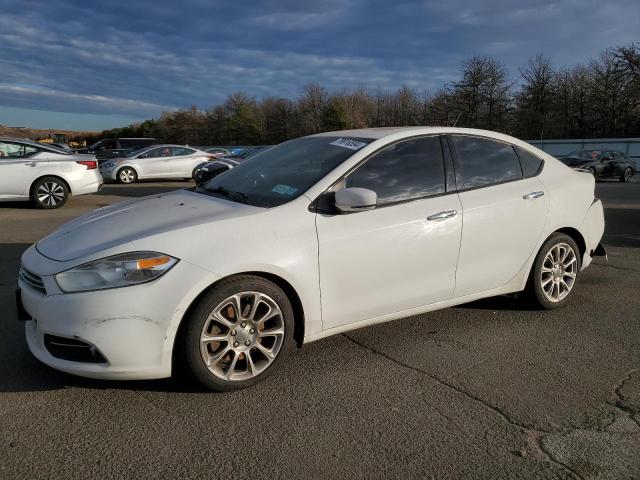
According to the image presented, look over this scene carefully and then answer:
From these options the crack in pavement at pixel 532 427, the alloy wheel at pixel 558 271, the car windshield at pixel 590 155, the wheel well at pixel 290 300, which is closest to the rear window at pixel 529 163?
the alloy wheel at pixel 558 271

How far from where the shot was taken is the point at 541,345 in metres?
3.94

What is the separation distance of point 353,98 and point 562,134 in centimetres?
2260

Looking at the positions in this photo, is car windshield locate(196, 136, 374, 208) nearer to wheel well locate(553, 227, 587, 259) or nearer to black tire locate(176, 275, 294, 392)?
black tire locate(176, 275, 294, 392)

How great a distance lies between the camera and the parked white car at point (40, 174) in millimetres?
11102

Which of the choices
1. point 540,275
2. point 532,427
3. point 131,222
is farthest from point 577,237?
point 131,222

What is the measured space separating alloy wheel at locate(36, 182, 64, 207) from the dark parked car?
800 inches

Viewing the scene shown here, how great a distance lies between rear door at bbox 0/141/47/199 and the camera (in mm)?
11047

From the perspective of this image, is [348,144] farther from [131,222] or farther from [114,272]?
[114,272]

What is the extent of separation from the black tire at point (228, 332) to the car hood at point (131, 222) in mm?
452

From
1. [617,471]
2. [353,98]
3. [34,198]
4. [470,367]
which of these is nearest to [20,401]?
[470,367]

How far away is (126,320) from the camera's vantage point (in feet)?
9.36

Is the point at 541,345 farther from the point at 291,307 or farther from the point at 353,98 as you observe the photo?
the point at 353,98

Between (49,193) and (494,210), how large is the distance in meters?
10.4

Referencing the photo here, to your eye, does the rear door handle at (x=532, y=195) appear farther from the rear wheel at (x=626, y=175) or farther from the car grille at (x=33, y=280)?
the rear wheel at (x=626, y=175)
